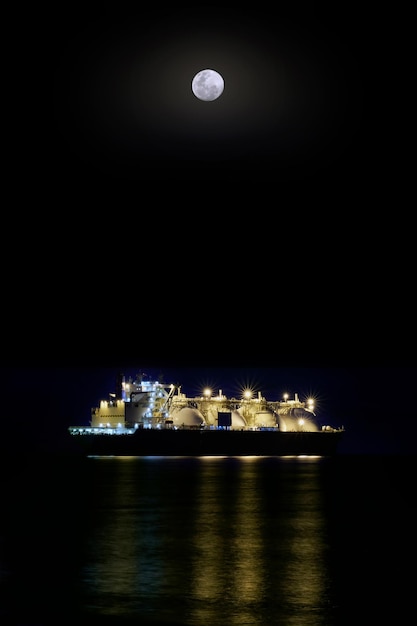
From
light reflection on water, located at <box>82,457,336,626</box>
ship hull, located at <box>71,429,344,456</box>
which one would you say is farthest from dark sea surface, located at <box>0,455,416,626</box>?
ship hull, located at <box>71,429,344,456</box>

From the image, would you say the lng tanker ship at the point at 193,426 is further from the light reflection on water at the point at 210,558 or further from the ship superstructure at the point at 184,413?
the light reflection on water at the point at 210,558

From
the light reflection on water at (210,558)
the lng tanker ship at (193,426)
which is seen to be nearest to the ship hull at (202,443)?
the lng tanker ship at (193,426)

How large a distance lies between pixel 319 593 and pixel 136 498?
3275 cm

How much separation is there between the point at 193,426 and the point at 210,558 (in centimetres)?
9137

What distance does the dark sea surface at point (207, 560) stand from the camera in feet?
66.2

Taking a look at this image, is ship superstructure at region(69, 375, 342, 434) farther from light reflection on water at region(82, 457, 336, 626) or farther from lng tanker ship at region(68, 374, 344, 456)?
light reflection on water at region(82, 457, 336, 626)

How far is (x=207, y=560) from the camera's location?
2780 centimetres

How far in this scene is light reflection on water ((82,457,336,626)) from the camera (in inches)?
805

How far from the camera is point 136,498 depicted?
54.7m

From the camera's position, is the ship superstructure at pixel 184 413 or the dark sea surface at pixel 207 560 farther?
the ship superstructure at pixel 184 413

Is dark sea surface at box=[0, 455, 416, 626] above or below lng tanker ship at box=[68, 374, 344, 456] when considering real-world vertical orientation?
below

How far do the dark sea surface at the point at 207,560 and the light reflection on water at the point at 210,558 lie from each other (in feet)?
0.14

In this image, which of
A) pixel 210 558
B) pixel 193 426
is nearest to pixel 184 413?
pixel 193 426

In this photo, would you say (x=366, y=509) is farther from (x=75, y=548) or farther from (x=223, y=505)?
(x=75, y=548)
